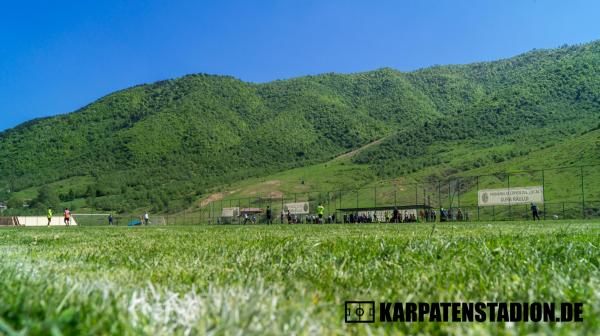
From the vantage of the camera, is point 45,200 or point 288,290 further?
point 45,200

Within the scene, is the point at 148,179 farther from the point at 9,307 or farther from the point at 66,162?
the point at 9,307

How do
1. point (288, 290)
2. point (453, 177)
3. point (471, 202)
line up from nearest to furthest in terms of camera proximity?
point (288, 290), point (471, 202), point (453, 177)

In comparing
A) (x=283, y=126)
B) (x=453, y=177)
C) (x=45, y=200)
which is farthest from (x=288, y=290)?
(x=283, y=126)

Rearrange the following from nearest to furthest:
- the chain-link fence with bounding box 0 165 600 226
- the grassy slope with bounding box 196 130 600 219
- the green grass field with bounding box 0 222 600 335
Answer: the green grass field with bounding box 0 222 600 335, the chain-link fence with bounding box 0 165 600 226, the grassy slope with bounding box 196 130 600 219

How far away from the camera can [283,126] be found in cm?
14625

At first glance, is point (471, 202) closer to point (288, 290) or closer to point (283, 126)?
point (288, 290)

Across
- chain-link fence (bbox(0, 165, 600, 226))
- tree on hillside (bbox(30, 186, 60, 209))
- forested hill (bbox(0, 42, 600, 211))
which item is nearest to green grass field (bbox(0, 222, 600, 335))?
chain-link fence (bbox(0, 165, 600, 226))

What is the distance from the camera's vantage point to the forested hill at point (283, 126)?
98688 millimetres

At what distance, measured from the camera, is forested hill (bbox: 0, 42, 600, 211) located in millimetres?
98688

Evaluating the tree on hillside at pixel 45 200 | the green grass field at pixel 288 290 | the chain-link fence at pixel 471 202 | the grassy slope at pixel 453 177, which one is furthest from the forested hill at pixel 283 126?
the green grass field at pixel 288 290

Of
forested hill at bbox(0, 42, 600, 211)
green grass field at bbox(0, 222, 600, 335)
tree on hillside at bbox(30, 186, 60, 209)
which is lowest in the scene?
green grass field at bbox(0, 222, 600, 335)

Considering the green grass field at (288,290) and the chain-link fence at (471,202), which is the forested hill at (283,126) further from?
the green grass field at (288,290)

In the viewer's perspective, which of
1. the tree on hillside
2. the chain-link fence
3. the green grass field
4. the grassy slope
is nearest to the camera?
the green grass field

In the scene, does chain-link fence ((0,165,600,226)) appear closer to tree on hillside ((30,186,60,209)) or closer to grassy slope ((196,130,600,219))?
grassy slope ((196,130,600,219))
